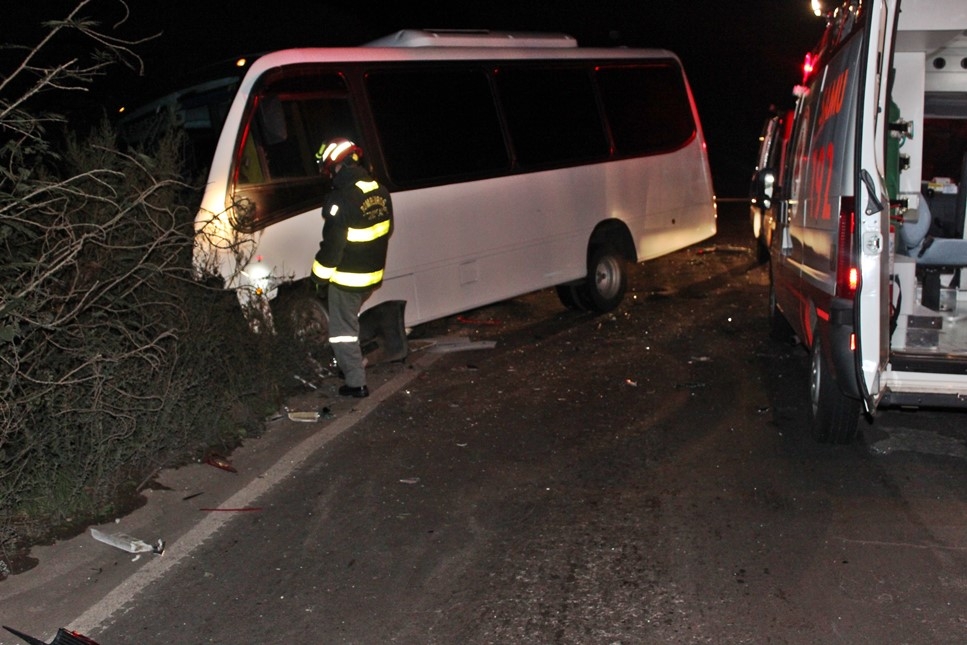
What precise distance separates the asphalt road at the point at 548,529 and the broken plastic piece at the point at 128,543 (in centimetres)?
6

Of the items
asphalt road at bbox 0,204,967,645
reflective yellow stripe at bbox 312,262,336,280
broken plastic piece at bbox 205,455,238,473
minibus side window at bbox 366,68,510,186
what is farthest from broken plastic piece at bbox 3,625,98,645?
minibus side window at bbox 366,68,510,186

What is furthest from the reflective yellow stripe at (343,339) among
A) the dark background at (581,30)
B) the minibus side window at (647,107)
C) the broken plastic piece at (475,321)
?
the dark background at (581,30)

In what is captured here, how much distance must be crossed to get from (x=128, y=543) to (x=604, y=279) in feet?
23.6

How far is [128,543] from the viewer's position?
509cm

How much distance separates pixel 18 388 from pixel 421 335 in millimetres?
5351

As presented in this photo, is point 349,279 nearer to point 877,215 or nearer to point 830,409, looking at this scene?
point 830,409

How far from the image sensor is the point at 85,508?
5.46 m

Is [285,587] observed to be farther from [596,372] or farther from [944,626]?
[596,372]

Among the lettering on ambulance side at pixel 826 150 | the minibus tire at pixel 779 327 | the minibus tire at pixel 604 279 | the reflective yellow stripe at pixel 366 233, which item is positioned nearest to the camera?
the lettering on ambulance side at pixel 826 150

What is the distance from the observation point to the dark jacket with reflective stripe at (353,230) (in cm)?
748

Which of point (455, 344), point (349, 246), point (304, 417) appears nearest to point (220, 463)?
point (304, 417)

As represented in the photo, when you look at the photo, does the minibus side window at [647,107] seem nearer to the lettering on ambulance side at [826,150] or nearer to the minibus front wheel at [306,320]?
the minibus front wheel at [306,320]

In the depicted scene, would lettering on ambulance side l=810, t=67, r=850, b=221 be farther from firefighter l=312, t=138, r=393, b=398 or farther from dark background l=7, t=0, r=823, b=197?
dark background l=7, t=0, r=823, b=197

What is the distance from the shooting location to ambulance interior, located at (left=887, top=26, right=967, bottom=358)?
6.22 m
